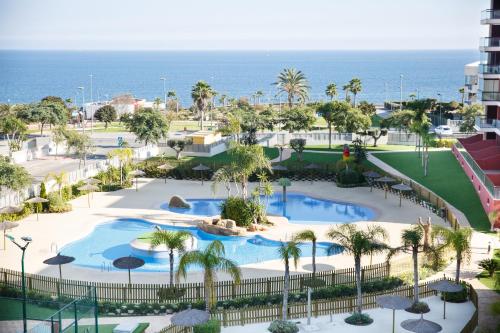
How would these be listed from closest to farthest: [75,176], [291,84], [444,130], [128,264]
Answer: [128,264]
[75,176]
[444,130]
[291,84]

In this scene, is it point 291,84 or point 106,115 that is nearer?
point 106,115

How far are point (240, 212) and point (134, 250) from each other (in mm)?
7195

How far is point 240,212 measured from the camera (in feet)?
137

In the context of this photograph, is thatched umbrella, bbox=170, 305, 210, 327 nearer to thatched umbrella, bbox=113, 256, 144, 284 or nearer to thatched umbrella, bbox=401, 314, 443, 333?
thatched umbrella, bbox=113, 256, 144, 284

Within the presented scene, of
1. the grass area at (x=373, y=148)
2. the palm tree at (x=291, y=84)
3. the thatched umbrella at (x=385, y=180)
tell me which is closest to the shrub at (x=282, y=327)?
the thatched umbrella at (x=385, y=180)

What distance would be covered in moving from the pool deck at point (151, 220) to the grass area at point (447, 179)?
7.73 feet

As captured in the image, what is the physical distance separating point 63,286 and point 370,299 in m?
12.9

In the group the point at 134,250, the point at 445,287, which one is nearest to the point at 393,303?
the point at 445,287

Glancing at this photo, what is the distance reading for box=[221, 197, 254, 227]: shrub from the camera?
1636 inches

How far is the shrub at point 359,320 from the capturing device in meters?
26.5

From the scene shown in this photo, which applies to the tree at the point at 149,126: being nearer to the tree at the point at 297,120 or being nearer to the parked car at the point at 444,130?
the tree at the point at 297,120

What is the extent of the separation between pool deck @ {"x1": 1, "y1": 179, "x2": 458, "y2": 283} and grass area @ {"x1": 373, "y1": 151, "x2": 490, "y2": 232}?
2.36m

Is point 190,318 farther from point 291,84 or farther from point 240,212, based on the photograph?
point 291,84

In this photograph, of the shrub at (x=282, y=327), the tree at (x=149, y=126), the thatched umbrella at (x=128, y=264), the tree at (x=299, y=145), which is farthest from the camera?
the tree at (x=149, y=126)
